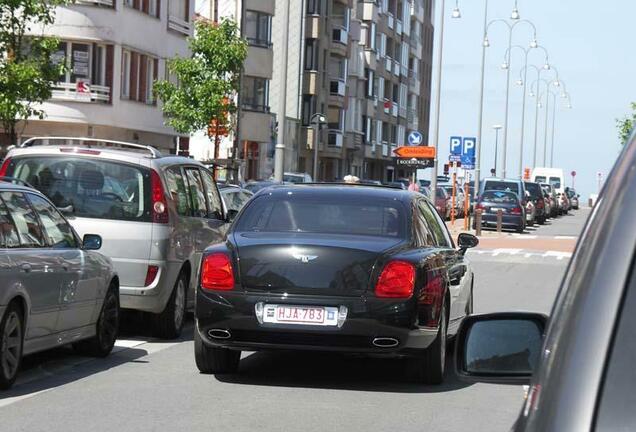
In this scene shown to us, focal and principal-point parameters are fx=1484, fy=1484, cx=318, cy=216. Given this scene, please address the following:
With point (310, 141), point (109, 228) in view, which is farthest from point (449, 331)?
point (310, 141)

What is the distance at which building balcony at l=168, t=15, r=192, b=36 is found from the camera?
56737 mm

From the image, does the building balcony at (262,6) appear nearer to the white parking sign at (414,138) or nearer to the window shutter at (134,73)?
the white parking sign at (414,138)

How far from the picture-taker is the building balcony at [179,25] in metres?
56.7

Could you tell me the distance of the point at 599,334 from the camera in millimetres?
1952

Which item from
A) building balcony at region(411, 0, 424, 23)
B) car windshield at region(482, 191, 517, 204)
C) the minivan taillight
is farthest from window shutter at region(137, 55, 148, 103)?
building balcony at region(411, 0, 424, 23)

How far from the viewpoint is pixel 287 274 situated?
403 inches

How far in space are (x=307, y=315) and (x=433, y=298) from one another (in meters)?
0.99

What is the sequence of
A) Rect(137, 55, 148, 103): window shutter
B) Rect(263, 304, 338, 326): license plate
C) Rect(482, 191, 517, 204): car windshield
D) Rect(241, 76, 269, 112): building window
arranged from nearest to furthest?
Rect(263, 304, 338, 326): license plate → Rect(137, 55, 148, 103): window shutter → Rect(482, 191, 517, 204): car windshield → Rect(241, 76, 269, 112): building window

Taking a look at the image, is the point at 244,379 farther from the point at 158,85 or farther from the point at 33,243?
the point at 158,85

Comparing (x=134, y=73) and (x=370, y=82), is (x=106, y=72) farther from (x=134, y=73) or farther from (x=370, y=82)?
(x=370, y=82)

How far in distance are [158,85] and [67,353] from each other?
39.0 m

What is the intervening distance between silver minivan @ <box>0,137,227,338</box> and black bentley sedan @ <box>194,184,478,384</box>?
8.68ft

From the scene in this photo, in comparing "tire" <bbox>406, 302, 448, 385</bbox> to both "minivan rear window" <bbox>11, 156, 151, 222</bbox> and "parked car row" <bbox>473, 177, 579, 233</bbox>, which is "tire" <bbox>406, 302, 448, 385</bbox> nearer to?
"minivan rear window" <bbox>11, 156, 151, 222</bbox>

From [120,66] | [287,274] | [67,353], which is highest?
[120,66]
